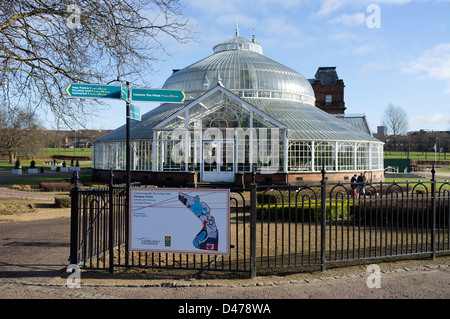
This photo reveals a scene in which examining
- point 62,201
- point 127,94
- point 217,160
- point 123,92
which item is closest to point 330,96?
point 217,160

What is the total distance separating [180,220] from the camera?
7.11 meters

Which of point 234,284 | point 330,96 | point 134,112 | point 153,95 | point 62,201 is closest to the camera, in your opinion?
point 234,284

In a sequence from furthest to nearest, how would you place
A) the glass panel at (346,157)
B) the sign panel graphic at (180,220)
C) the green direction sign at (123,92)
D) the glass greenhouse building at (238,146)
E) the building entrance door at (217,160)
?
the glass panel at (346,157) < the building entrance door at (217,160) < the glass greenhouse building at (238,146) < the green direction sign at (123,92) < the sign panel graphic at (180,220)

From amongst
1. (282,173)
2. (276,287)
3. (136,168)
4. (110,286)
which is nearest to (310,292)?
(276,287)

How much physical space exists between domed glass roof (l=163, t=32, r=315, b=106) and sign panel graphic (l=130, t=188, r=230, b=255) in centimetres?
2397

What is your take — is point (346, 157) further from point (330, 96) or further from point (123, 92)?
point (330, 96)

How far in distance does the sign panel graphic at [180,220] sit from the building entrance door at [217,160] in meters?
17.0

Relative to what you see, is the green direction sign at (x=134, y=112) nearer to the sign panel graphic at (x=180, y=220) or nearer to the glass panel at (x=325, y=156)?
the sign panel graphic at (x=180, y=220)

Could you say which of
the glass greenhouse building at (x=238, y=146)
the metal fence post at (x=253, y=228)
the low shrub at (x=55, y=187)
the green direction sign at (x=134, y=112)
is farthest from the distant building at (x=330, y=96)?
the metal fence post at (x=253, y=228)

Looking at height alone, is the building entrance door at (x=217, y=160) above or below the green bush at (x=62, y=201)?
above

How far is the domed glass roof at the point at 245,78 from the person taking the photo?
1225 inches

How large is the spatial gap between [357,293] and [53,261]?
6.23 meters

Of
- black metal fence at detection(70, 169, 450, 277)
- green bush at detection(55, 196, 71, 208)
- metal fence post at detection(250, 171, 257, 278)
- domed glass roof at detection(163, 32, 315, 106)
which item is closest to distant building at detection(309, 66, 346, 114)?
domed glass roof at detection(163, 32, 315, 106)

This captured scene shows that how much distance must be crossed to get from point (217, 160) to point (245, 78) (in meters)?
9.95
